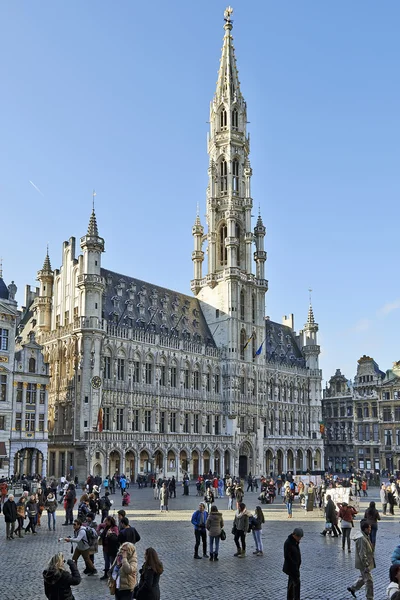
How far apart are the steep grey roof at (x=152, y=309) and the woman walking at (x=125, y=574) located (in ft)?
194

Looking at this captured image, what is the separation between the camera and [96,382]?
66.0m

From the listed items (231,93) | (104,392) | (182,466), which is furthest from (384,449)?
(231,93)

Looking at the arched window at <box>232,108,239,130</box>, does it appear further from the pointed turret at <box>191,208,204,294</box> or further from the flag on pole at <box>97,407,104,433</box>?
the flag on pole at <box>97,407,104,433</box>

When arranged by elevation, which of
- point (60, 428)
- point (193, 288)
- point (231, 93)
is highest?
point (231, 93)

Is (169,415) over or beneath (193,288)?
beneath

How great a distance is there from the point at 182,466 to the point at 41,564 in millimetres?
57230

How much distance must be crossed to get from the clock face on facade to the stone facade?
0.74ft

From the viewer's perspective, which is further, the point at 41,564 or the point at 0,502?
the point at 0,502

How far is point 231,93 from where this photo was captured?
9625 cm

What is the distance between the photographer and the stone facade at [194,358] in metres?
67.0

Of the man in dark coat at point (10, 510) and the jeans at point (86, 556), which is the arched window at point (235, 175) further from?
the jeans at point (86, 556)

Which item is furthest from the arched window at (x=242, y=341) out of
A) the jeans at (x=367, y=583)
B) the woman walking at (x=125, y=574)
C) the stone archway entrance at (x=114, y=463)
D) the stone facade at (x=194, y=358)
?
the woman walking at (x=125, y=574)

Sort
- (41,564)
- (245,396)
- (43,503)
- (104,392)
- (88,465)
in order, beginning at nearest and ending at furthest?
(41,564)
(43,503)
(88,465)
(104,392)
(245,396)

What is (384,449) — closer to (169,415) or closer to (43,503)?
Result: (169,415)
